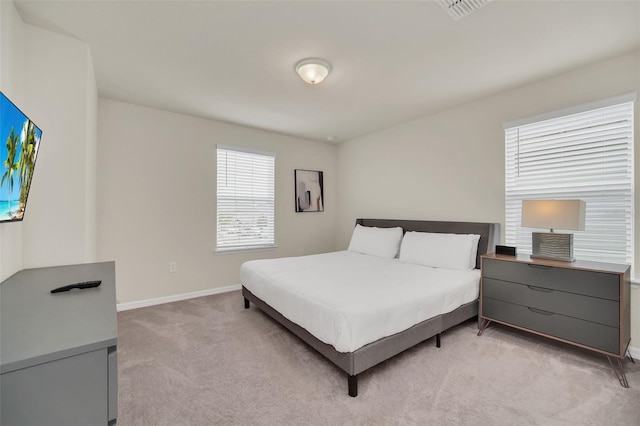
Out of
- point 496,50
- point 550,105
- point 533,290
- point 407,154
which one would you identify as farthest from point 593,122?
point 407,154

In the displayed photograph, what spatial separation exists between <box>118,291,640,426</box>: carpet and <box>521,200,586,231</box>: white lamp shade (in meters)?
1.06

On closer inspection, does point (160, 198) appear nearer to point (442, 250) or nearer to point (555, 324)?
point (442, 250)

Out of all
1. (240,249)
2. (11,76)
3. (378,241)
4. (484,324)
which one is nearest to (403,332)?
(484,324)

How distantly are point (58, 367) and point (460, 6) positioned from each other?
8.40 ft

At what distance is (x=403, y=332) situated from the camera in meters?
2.05

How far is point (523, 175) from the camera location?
9.43 feet

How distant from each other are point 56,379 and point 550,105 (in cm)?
384

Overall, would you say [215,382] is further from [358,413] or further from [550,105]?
[550,105]

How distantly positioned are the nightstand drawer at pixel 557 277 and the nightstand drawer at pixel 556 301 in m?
0.04

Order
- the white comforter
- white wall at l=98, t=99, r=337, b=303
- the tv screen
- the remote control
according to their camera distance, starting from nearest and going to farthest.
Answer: the tv screen, the remote control, the white comforter, white wall at l=98, t=99, r=337, b=303

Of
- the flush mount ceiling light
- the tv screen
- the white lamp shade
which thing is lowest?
the white lamp shade

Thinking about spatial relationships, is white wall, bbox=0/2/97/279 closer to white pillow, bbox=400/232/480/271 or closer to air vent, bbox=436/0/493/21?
air vent, bbox=436/0/493/21

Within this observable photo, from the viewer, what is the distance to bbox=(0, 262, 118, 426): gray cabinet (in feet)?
2.41

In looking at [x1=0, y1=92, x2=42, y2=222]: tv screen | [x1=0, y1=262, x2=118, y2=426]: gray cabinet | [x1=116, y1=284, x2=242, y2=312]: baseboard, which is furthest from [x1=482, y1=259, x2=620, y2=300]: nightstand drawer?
[x1=0, y1=92, x2=42, y2=222]: tv screen
